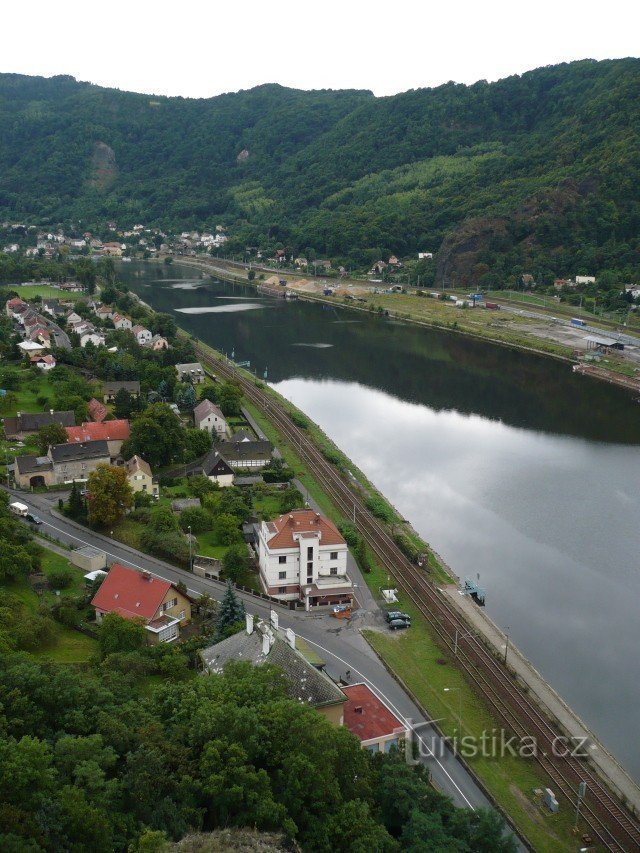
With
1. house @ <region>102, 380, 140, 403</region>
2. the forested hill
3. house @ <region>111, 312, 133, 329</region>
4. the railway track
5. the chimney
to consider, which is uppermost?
the forested hill

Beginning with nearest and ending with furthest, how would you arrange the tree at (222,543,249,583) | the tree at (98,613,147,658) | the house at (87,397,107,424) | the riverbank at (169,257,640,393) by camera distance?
the tree at (98,613,147,658), the tree at (222,543,249,583), the house at (87,397,107,424), the riverbank at (169,257,640,393)

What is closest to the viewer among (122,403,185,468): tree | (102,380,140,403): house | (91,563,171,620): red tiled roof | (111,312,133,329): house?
(91,563,171,620): red tiled roof

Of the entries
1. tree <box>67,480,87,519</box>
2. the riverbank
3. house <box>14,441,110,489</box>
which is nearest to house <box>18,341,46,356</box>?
house <box>14,441,110,489</box>

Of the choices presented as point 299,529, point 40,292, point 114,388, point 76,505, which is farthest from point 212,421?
point 40,292

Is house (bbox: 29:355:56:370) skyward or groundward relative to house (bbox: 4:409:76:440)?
skyward

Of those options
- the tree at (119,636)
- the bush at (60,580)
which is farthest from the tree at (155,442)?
the tree at (119,636)

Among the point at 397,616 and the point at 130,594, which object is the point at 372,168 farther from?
the point at 130,594

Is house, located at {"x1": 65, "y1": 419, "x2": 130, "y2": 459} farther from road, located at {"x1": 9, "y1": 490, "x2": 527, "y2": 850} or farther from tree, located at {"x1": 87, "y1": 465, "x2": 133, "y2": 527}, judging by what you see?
tree, located at {"x1": 87, "y1": 465, "x2": 133, "y2": 527}

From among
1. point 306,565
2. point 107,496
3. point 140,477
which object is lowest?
point 306,565
